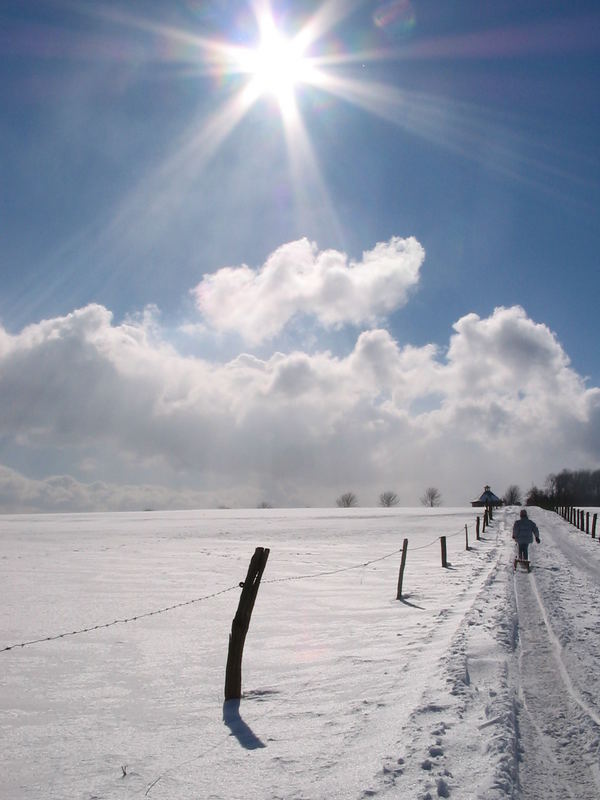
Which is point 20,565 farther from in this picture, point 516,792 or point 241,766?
point 516,792

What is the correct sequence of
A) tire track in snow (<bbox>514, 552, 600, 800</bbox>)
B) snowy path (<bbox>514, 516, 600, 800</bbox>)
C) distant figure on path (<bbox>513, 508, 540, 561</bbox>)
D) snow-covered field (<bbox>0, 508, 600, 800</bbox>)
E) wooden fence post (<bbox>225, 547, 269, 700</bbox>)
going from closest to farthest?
tire track in snow (<bbox>514, 552, 600, 800</bbox>)
snowy path (<bbox>514, 516, 600, 800</bbox>)
snow-covered field (<bbox>0, 508, 600, 800</bbox>)
wooden fence post (<bbox>225, 547, 269, 700</bbox>)
distant figure on path (<bbox>513, 508, 540, 561</bbox>)

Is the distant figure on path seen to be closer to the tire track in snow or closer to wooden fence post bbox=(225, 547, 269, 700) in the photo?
the tire track in snow

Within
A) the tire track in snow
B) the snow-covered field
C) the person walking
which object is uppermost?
the person walking

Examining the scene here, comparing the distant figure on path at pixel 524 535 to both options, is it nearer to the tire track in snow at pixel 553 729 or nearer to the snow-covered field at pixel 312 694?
the snow-covered field at pixel 312 694

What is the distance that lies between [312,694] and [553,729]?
275cm

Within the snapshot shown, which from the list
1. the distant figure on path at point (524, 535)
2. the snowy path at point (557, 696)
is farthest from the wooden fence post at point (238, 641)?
the distant figure on path at point (524, 535)

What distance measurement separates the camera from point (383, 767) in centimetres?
478

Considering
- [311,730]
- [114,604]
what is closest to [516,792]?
[311,730]

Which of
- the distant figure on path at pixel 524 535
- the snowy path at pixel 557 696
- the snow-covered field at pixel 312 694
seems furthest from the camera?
the distant figure on path at pixel 524 535

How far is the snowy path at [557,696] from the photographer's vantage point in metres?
4.61

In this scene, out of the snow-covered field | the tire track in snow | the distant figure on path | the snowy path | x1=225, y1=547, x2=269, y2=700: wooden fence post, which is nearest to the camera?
the tire track in snow

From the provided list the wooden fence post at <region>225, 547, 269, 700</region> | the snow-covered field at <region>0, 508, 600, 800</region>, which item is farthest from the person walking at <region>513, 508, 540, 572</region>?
the wooden fence post at <region>225, 547, 269, 700</region>

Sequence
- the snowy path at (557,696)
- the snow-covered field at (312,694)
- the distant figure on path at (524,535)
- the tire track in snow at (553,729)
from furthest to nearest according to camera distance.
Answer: the distant figure on path at (524,535)
the snow-covered field at (312,694)
the snowy path at (557,696)
the tire track in snow at (553,729)

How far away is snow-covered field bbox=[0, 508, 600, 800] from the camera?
478 cm
